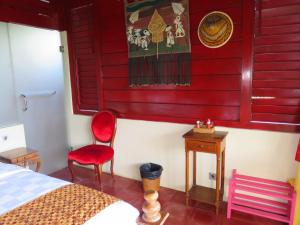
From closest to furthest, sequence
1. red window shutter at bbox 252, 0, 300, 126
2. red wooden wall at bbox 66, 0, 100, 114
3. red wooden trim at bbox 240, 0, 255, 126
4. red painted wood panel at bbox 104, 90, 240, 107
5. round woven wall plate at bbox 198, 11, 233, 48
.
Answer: red window shutter at bbox 252, 0, 300, 126
red wooden trim at bbox 240, 0, 255, 126
round woven wall plate at bbox 198, 11, 233, 48
red painted wood panel at bbox 104, 90, 240, 107
red wooden wall at bbox 66, 0, 100, 114

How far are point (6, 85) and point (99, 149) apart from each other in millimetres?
1337

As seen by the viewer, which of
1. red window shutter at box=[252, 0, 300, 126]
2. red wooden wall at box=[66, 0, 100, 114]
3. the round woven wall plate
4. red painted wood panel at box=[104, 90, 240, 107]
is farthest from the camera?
red wooden wall at box=[66, 0, 100, 114]

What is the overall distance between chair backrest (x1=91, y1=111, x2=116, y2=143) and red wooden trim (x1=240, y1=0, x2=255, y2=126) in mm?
1438

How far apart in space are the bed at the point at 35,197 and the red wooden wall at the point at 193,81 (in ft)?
4.46

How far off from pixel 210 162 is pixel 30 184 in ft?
5.47

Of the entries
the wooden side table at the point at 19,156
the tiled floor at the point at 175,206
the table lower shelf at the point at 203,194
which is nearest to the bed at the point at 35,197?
the wooden side table at the point at 19,156

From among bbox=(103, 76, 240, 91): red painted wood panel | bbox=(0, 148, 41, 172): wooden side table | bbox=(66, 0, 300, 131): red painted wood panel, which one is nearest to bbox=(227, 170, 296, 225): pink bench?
bbox=(66, 0, 300, 131): red painted wood panel

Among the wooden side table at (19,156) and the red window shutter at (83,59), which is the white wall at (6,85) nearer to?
the wooden side table at (19,156)

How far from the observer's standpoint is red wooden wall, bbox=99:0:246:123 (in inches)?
87.7

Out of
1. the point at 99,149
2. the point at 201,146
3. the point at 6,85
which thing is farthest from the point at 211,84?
the point at 6,85

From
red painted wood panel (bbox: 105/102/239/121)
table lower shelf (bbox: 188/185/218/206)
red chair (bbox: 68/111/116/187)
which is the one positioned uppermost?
red painted wood panel (bbox: 105/102/239/121)

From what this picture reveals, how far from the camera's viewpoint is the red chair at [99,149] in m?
2.56

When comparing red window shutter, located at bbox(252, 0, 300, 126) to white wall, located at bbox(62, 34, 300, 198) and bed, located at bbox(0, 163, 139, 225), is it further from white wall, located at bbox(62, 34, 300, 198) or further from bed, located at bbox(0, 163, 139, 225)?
bed, located at bbox(0, 163, 139, 225)

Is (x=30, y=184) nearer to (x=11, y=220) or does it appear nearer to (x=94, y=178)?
(x=11, y=220)
